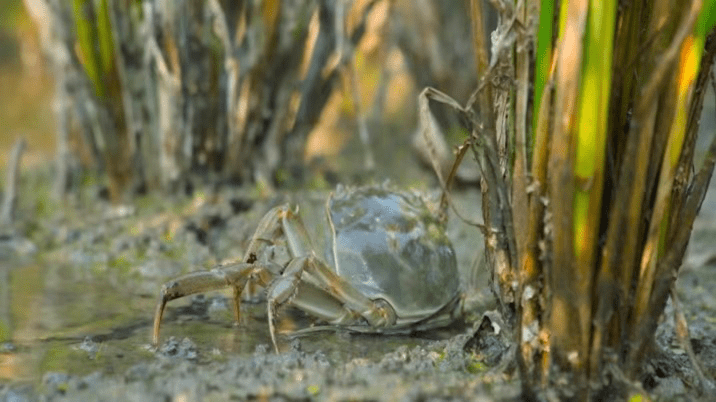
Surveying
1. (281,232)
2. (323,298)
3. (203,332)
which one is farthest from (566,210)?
(203,332)

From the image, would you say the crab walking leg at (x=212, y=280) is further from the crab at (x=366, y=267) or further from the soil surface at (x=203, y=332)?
the soil surface at (x=203, y=332)

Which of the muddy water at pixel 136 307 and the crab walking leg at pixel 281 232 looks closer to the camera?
the muddy water at pixel 136 307

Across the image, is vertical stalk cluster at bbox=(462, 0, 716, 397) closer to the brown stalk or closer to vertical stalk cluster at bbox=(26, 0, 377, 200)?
the brown stalk

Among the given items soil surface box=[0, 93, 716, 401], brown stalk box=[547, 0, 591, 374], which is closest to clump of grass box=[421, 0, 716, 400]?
brown stalk box=[547, 0, 591, 374]

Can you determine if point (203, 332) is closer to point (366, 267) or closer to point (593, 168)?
point (366, 267)

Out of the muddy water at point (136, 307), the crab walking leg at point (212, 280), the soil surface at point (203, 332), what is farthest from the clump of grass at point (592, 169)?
the crab walking leg at point (212, 280)
